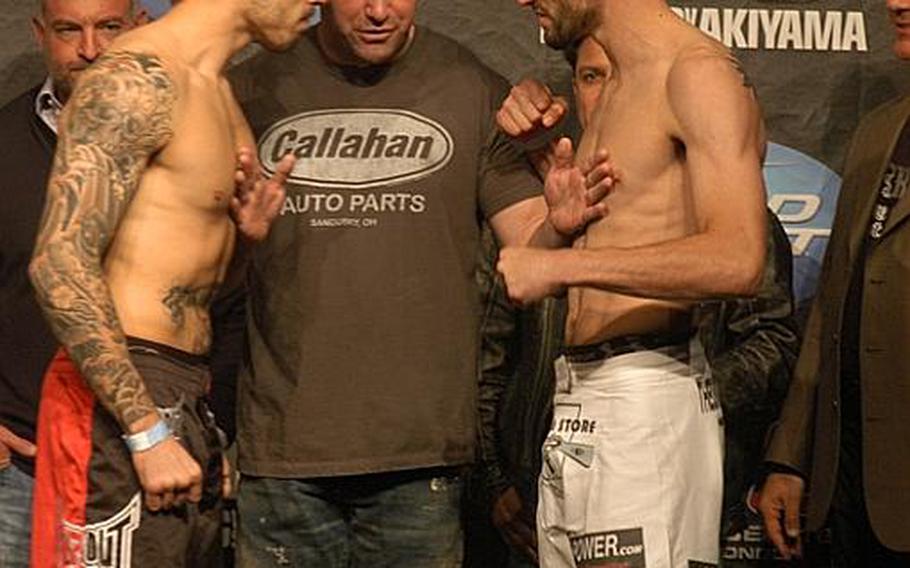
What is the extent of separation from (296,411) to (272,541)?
0.67 ft

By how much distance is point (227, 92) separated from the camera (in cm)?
261

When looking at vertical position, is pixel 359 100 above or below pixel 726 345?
above

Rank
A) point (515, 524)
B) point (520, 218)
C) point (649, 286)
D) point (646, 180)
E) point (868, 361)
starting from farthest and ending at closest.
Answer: point (515, 524) → point (520, 218) → point (868, 361) → point (646, 180) → point (649, 286)

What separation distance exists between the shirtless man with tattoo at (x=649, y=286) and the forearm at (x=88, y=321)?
506mm

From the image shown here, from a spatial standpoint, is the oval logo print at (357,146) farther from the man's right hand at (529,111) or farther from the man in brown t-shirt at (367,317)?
the man's right hand at (529,111)

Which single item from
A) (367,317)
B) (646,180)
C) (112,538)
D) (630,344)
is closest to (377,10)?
(367,317)

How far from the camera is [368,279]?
2.81 m

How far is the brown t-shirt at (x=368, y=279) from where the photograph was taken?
2805mm

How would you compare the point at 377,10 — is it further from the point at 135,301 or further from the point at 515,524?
the point at 515,524

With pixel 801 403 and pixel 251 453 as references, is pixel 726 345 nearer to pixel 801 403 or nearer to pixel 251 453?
pixel 801 403

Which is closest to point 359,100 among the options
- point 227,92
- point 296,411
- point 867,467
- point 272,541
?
point 227,92

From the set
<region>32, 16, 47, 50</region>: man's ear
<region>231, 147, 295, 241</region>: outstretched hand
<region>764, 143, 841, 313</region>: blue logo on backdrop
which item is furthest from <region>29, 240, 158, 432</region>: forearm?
<region>764, 143, 841, 313</region>: blue logo on backdrop

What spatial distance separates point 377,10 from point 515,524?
0.89m

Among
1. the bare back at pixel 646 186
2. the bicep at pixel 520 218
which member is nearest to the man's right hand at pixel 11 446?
the bicep at pixel 520 218
